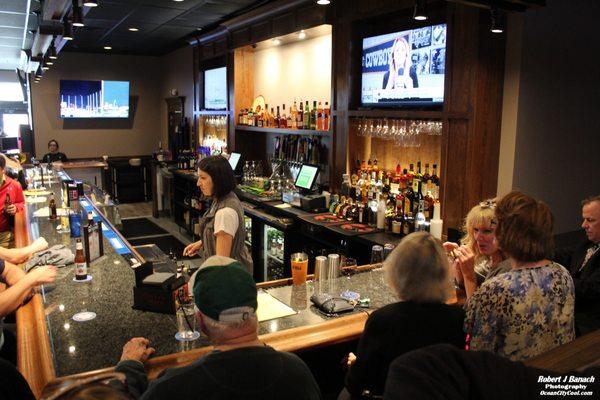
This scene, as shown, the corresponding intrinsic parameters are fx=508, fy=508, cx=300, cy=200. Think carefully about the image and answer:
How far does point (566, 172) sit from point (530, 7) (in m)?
1.32

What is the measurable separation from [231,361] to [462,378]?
0.70 metres

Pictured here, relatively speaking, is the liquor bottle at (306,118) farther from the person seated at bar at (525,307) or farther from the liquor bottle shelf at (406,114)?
the person seated at bar at (525,307)

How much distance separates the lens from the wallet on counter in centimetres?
228

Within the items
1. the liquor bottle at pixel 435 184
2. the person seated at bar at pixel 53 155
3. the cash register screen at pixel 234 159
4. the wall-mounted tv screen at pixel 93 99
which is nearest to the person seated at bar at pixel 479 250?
the liquor bottle at pixel 435 184

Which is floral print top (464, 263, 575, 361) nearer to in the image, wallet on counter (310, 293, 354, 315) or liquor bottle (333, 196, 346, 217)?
wallet on counter (310, 293, 354, 315)

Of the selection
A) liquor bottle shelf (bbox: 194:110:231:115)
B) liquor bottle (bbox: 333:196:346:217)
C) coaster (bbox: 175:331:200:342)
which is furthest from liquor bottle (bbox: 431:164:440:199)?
liquor bottle shelf (bbox: 194:110:231:115)

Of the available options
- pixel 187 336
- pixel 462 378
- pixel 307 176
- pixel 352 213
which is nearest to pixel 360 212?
pixel 352 213

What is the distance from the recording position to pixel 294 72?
6.50 metres

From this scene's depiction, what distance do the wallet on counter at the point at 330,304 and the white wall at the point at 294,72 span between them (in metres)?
3.80

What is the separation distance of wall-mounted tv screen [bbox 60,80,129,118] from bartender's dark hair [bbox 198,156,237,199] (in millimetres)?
9012

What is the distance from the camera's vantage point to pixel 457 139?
3672mm

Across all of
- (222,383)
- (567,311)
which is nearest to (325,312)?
(567,311)

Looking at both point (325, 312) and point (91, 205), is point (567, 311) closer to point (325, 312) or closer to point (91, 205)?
point (325, 312)

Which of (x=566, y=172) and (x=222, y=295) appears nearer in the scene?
(x=222, y=295)
